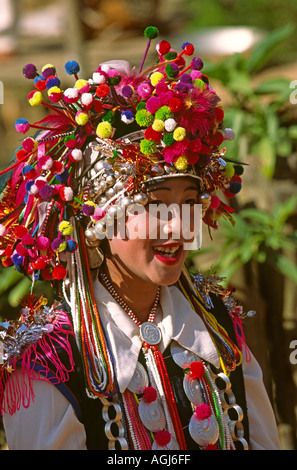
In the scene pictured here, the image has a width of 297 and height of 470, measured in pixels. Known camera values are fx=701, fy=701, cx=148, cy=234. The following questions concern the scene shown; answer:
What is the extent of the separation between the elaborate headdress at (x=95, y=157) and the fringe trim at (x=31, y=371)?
0.26ft

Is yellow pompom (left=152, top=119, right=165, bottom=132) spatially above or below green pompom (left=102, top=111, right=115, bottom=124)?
below

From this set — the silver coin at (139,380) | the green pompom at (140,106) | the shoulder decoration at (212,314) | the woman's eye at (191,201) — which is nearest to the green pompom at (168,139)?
the green pompom at (140,106)

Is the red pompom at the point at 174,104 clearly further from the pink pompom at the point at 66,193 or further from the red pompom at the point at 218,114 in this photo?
the pink pompom at the point at 66,193

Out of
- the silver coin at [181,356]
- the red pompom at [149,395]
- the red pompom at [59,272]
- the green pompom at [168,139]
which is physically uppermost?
the green pompom at [168,139]

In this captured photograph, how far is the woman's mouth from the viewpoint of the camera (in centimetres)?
218

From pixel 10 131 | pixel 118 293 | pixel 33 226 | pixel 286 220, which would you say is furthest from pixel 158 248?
pixel 10 131

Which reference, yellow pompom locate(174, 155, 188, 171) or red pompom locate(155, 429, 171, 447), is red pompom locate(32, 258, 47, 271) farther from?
red pompom locate(155, 429, 171, 447)

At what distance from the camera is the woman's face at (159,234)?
85.0 inches

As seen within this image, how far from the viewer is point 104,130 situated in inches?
82.7

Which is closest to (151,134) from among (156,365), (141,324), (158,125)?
(158,125)

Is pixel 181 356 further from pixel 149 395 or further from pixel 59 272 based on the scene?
pixel 59 272

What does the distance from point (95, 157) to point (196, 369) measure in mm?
751

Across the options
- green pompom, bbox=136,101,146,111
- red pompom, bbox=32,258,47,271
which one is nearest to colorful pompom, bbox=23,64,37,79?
green pompom, bbox=136,101,146,111

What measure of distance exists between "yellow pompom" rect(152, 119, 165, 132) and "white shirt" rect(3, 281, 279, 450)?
55 cm
